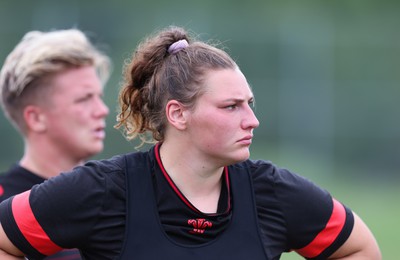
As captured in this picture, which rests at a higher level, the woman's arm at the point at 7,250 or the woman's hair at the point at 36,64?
the woman's hair at the point at 36,64

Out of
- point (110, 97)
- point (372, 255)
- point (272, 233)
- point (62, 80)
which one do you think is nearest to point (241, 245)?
point (272, 233)

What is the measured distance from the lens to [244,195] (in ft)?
12.1

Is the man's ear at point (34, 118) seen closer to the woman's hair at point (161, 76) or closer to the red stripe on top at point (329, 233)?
the woman's hair at point (161, 76)

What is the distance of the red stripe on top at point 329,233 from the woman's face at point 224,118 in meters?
0.46

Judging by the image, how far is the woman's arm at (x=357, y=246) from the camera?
3.80 m

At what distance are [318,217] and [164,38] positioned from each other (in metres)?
0.96

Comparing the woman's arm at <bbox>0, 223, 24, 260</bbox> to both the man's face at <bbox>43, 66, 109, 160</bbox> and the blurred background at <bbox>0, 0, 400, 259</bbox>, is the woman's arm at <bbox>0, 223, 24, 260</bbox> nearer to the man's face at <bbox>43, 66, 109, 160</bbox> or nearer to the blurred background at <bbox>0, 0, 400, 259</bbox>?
the man's face at <bbox>43, 66, 109, 160</bbox>

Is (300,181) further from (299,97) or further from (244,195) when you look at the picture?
(299,97)

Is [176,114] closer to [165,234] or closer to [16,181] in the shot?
[165,234]

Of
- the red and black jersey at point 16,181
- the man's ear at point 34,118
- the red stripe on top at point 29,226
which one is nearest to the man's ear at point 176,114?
the red stripe on top at point 29,226

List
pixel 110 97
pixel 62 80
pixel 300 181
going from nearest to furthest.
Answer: pixel 300 181 → pixel 62 80 → pixel 110 97

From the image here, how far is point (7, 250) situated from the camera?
3594 mm

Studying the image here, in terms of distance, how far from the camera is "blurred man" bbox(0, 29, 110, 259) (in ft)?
16.8

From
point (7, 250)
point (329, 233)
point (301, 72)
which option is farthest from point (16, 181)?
point (301, 72)
